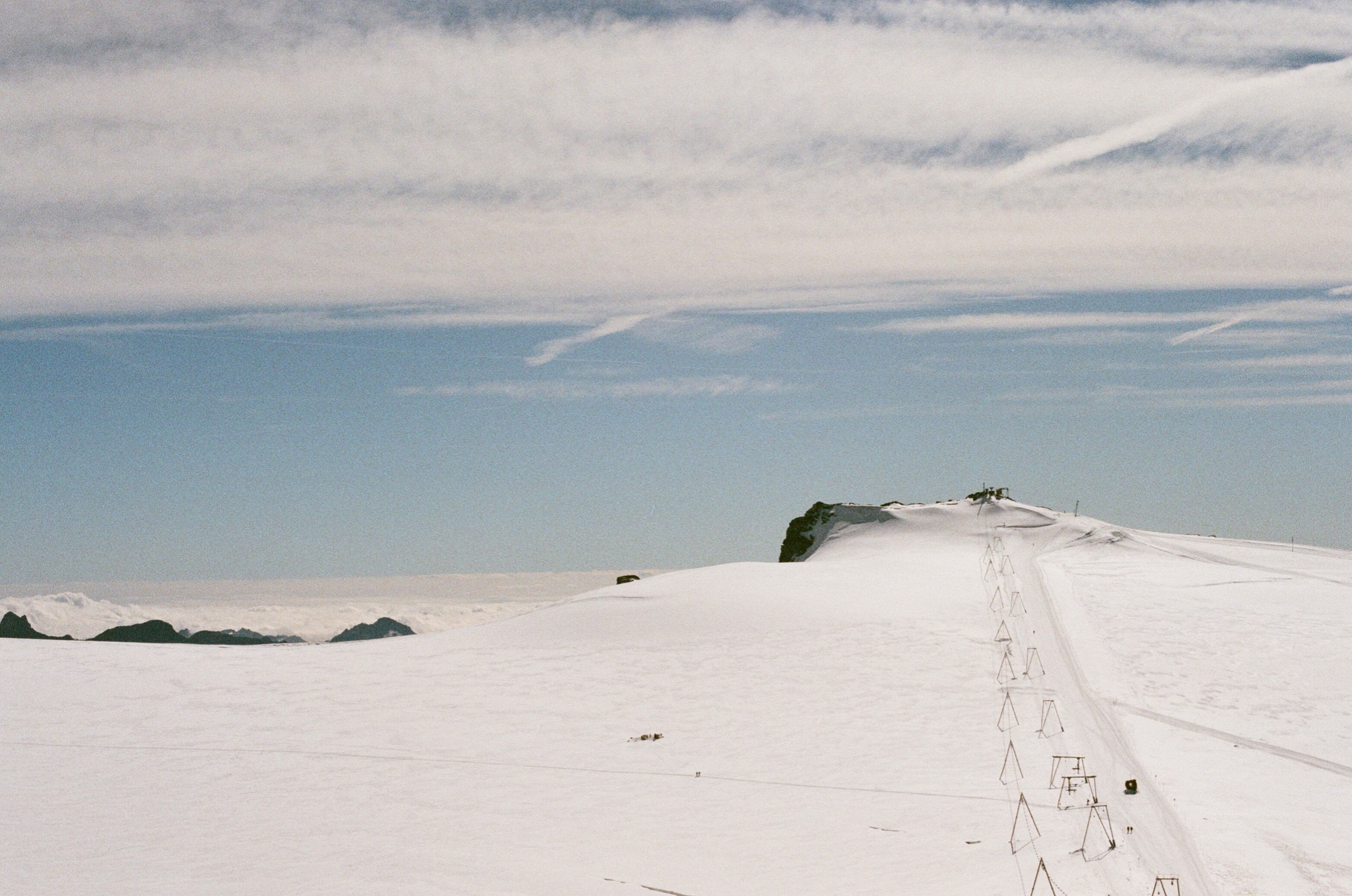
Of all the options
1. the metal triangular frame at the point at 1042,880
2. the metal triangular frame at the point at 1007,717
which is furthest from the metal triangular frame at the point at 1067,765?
the metal triangular frame at the point at 1042,880

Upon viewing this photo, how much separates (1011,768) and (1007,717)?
367 centimetres

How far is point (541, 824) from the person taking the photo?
22344 millimetres

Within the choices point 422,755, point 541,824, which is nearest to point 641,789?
point 541,824

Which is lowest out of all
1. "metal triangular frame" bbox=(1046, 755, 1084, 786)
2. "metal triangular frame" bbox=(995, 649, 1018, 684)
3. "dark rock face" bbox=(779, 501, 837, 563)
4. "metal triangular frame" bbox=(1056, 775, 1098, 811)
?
"metal triangular frame" bbox=(1056, 775, 1098, 811)

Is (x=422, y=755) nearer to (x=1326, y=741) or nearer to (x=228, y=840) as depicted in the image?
(x=228, y=840)

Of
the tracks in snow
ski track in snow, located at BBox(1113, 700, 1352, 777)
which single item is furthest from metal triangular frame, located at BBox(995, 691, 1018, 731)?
ski track in snow, located at BBox(1113, 700, 1352, 777)

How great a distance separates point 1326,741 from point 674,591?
73.2ft

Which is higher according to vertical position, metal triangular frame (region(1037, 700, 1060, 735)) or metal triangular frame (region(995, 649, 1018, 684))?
metal triangular frame (region(995, 649, 1018, 684))

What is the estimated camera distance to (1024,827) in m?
20.6

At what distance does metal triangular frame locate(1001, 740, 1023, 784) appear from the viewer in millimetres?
23344

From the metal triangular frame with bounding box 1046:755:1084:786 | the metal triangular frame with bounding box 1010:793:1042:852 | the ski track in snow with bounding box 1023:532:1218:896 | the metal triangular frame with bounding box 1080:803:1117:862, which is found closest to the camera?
the ski track in snow with bounding box 1023:532:1218:896

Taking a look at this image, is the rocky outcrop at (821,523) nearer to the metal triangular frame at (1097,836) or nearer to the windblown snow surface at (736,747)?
the windblown snow surface at (736,747)

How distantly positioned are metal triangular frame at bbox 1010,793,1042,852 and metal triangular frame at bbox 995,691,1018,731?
4.91 metres

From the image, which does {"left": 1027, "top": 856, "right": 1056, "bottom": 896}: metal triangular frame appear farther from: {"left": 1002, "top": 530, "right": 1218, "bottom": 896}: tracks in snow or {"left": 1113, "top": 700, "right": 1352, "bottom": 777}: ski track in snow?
{"left": 1113, "top": 700, "right": 1352, "bottom": 777}: ski track in snow
